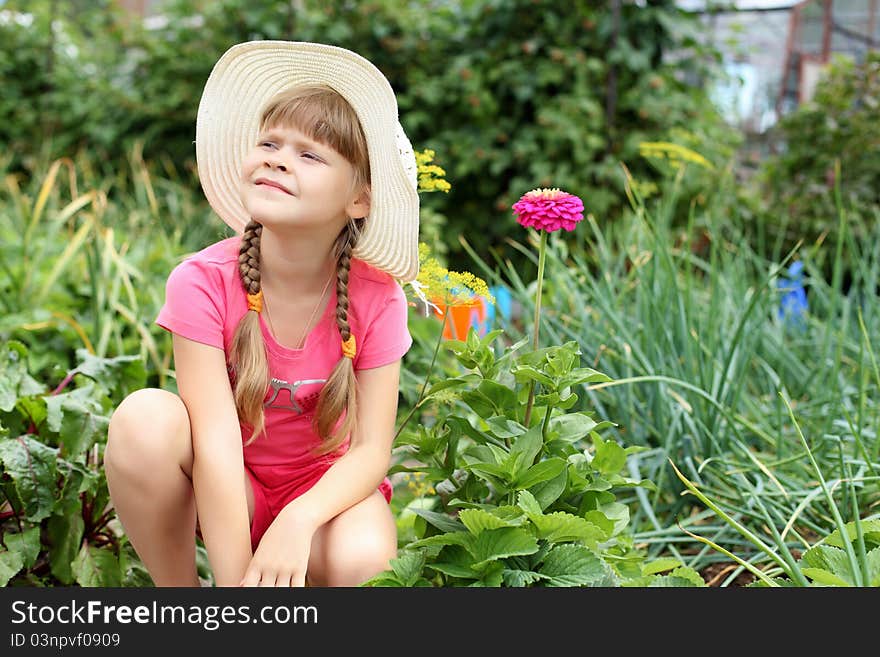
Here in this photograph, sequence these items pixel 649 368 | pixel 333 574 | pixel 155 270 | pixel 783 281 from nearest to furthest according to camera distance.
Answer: pixel 333 574
pixel 649 368
pixel 155 270
pixel 783 281

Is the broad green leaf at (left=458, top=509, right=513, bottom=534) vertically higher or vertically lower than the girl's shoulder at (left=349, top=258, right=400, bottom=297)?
lower

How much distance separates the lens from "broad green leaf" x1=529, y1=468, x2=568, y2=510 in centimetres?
137

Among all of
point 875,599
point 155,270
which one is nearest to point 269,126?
point 875,599

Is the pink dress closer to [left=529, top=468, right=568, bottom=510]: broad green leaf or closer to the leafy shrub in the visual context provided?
the leafy shrub

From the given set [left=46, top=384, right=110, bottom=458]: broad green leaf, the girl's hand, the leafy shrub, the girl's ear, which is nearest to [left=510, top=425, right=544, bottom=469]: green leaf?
the leafy shrub

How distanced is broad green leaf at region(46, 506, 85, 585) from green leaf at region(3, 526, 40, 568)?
0.22 feet

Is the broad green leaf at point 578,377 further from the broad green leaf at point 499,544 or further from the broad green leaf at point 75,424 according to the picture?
the broad green leaf at point 75,424

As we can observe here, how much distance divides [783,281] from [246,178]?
8.87 feet

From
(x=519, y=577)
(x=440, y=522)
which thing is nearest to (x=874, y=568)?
(x=519, y=577)

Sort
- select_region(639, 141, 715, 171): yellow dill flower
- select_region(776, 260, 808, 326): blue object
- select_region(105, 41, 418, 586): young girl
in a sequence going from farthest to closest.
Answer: select_region(776, 260, 808, 326): blue object, select_region(639, 141, 715, 171): yellow dill flower, select_region(105, 41, 418, 586): young girl

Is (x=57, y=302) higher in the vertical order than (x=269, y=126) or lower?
lower

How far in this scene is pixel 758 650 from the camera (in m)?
1.15

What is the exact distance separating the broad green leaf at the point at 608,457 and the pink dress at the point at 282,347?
0.35 metres

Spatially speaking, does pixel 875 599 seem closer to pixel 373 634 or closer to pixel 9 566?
pixel 373 634
